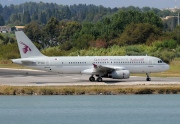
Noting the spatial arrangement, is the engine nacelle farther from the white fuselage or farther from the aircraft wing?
the white fuselage

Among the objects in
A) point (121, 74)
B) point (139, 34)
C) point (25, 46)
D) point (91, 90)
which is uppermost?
point (139, 34)

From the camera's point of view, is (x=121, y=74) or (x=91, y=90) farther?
(x=121, y=74)

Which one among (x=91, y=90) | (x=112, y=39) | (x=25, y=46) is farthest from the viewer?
(x=112, y=39)

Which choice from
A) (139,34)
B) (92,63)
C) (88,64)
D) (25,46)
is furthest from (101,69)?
(139,34)

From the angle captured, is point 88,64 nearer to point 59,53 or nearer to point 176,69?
point 176,69

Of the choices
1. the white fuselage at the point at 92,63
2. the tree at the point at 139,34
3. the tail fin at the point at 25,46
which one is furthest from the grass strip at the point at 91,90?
the tree at the point at 139,34

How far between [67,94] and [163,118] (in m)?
14.9

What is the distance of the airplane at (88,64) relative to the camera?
6962cm

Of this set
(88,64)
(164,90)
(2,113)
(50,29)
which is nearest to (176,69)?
(88,64)

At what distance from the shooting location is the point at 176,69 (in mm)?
90250

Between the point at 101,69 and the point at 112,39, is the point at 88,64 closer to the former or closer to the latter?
the point at 101,69

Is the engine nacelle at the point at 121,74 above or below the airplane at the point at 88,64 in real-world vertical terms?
below

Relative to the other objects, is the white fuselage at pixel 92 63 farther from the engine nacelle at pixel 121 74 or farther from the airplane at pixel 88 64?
the engine nacelle at pixel 121 74

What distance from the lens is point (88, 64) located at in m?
70.9
